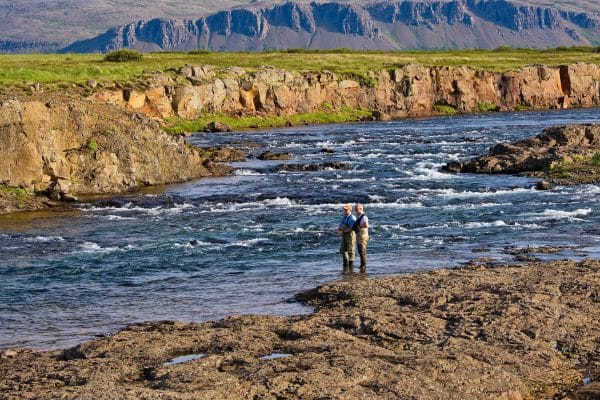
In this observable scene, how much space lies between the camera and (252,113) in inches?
3772

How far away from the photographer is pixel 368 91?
10738 centimetres

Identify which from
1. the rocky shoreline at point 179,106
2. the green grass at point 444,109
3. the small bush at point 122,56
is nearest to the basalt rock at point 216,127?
the rocky shoreline at point 179,106

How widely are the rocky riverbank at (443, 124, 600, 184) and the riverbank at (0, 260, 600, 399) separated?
2654 cm

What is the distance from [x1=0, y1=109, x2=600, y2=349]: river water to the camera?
2275cm

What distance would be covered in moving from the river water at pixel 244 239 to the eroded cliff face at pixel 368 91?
1363 inches

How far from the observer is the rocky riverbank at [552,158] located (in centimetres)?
4725

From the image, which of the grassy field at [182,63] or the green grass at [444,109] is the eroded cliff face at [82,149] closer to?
the grassy field at [182,63]

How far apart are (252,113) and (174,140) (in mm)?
45917

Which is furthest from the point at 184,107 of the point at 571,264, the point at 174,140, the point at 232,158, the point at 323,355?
the point at 323,355

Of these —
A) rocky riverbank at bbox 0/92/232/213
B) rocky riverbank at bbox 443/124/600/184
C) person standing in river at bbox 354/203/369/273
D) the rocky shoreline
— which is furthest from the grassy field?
person standing in river at bbox 354/203/369/273

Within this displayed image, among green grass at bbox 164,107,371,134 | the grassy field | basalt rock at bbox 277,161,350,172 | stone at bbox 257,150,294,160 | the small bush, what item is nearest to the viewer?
basalt rock at bbox 277,161,350,172

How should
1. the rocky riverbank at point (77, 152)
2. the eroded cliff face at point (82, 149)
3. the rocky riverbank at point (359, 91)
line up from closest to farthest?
1. the rocky riverbank at point (77, 152)
2. the eroded cliff face at point (82, 149)
3. the rocky riverbank at point (359, 91)

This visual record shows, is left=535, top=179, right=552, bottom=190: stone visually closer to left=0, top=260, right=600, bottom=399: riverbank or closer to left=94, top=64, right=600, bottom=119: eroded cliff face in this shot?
left=0, top=260, right=600, bottom=399: riverbank

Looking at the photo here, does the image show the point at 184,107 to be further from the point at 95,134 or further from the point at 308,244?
the point at 308,244
